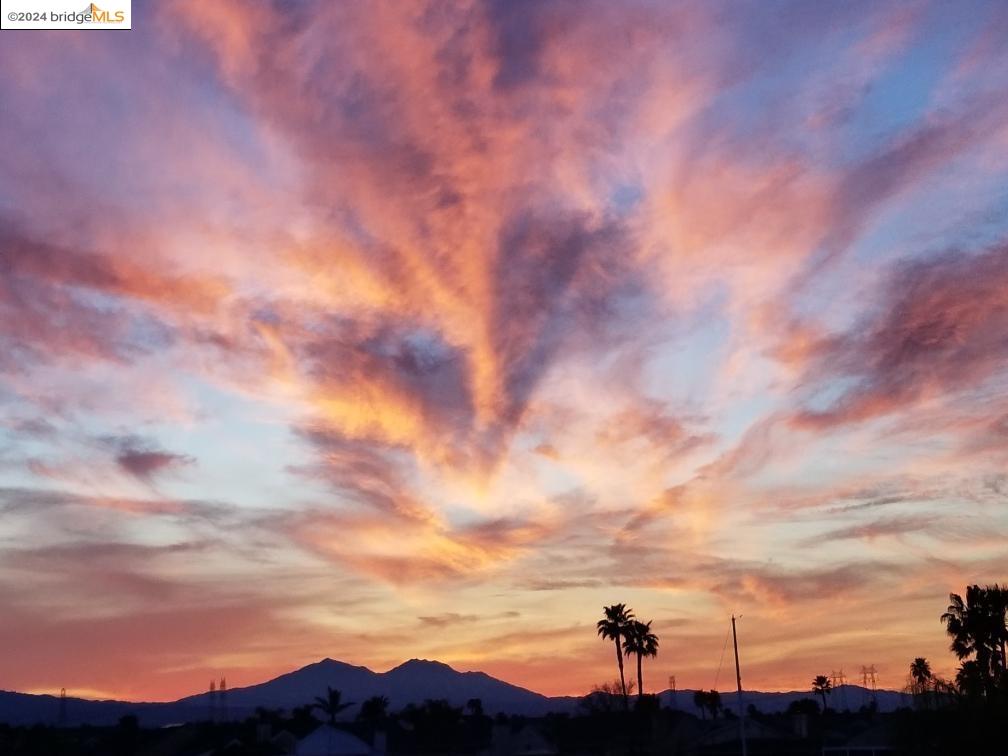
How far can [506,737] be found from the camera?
110 metres

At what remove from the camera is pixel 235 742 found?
100 metres

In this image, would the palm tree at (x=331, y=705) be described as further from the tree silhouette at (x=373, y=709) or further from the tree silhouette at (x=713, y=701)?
the tree silhouette at (x=713, y=701)

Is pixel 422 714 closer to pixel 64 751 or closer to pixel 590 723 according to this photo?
pixel 590 723

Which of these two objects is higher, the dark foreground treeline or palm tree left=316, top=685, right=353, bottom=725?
palm tree left=316, top=685, right=353, bottom=725

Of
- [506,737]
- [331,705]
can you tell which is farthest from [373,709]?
[506,737]

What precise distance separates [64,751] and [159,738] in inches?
428

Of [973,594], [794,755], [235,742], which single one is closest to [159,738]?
[235,742]

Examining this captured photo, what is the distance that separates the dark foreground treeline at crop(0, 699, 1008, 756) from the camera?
99062mm

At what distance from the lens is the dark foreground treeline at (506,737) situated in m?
99.1

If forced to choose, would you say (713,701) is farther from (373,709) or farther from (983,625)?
(983,625)

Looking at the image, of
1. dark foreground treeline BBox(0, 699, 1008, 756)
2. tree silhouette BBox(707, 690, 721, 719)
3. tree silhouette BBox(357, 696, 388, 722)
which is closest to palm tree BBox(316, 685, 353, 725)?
dark foreground treeline BBox(0, 699, 1008, 756)

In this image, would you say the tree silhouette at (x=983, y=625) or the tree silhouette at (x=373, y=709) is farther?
the tree silhouette at (x=373, y=709)

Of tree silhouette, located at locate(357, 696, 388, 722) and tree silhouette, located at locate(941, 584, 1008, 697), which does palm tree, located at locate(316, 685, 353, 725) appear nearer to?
tree silhouette, located at locate(357, 696, 388, 722)

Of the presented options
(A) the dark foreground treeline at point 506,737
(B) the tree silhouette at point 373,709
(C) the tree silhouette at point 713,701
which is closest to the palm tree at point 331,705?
(A) the dark foreground treeline at point 506,737
